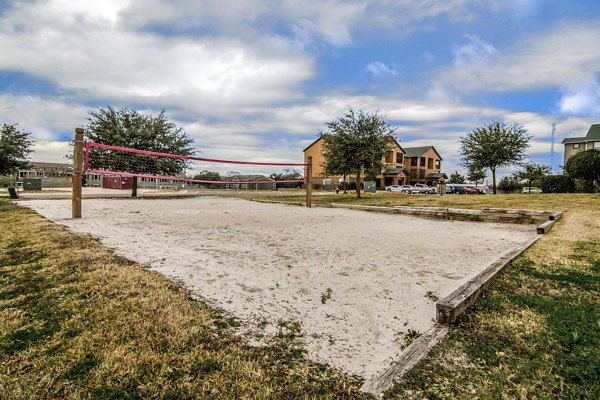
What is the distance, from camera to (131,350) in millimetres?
1915

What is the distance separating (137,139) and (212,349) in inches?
809

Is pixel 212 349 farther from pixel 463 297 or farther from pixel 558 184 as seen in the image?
pixel 558 184

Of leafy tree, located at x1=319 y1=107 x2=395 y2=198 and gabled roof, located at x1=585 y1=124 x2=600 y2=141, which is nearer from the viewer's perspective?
leafy tree, located at x1=319 y1=107 x2=395 y2=198

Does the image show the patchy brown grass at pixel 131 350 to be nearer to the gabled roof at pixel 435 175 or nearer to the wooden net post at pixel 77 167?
the wooden net post at pixel 77 167

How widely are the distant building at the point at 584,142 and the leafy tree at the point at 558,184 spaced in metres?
20.7

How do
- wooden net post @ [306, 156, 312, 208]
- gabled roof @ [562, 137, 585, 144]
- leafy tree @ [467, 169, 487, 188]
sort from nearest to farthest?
1. wooden net post @ [306, 156, 312, 208]
2. leafy tree @ [467, 169, 487, 188]
3. gabled roof @ [562, 137, 585, 144]

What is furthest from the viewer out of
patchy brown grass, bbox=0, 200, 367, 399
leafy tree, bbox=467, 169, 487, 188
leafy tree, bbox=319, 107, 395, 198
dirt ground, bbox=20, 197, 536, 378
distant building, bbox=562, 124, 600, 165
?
distant building, bbox=562, 124, 600, 165

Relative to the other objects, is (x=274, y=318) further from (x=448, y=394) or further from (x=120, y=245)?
(x=120, y=245)

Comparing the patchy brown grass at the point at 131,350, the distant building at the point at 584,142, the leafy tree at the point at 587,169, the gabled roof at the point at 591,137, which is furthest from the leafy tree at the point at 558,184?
the patchy brown grass at the point at 131,350

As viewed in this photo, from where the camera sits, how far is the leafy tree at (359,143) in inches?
785

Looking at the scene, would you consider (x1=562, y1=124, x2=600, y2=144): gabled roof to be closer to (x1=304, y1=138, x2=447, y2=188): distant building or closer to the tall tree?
the tall tree


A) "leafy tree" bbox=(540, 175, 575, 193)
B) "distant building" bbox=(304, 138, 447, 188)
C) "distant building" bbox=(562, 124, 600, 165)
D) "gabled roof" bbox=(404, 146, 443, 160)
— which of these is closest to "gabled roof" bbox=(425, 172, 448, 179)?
"distant building" bbox=(304, 138, 447, 188)

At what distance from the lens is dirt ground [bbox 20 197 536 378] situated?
2336mm

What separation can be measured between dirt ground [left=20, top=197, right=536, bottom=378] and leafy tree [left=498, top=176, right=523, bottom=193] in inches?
1652
